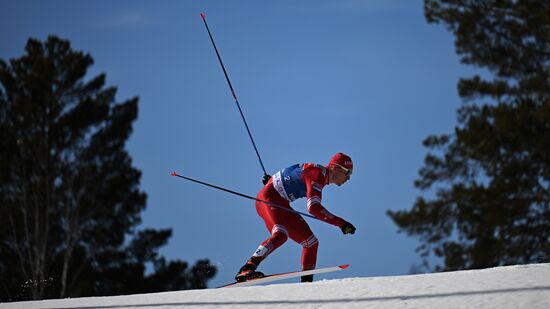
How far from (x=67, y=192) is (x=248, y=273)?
52.5ft

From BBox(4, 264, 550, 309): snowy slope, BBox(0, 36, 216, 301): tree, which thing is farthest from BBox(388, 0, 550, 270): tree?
BBox(4, 264, 550, 309): snowy slope

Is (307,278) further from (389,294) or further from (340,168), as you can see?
(389,294)

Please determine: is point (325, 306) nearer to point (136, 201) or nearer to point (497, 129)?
point (497, 129)

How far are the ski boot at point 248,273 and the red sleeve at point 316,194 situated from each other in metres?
0.73

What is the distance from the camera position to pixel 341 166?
25.1 ft

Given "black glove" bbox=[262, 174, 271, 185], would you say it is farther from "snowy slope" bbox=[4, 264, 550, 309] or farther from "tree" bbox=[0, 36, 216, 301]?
"tree" bbox=[0, 36, 216, 301]

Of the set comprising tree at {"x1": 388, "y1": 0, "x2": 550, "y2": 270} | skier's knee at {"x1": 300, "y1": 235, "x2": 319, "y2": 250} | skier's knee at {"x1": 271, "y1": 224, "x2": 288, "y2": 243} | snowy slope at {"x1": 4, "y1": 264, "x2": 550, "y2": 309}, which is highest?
tree at {"x1": 388, "y1": 0, "x2": 550, "y2": 270}

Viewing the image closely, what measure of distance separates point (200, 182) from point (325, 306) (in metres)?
3.06

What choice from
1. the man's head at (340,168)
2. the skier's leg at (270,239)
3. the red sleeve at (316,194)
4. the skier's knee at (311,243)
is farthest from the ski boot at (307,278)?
the man's head at (340,168)

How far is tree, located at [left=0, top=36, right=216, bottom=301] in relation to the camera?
22156 millimetres

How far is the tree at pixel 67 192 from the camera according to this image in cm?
2216

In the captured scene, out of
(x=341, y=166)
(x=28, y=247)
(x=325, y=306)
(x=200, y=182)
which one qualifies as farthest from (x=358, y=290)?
(x=28, y=247)

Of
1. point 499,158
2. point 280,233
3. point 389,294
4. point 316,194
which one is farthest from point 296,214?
point 499,158

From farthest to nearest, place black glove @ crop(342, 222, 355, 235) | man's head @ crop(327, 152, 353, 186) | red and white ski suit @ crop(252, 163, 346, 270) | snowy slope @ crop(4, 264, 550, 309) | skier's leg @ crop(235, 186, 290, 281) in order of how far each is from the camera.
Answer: man's head @ crop(327, 152, 353, 186), skier's leg @ crop(235, 186, 290, 281), red and white ski suit @ crop(252, 163, 346, 270), black glove @ crop(342, 222, 355, 235), snowy slope @ crop(4, 264, 550, 309)
